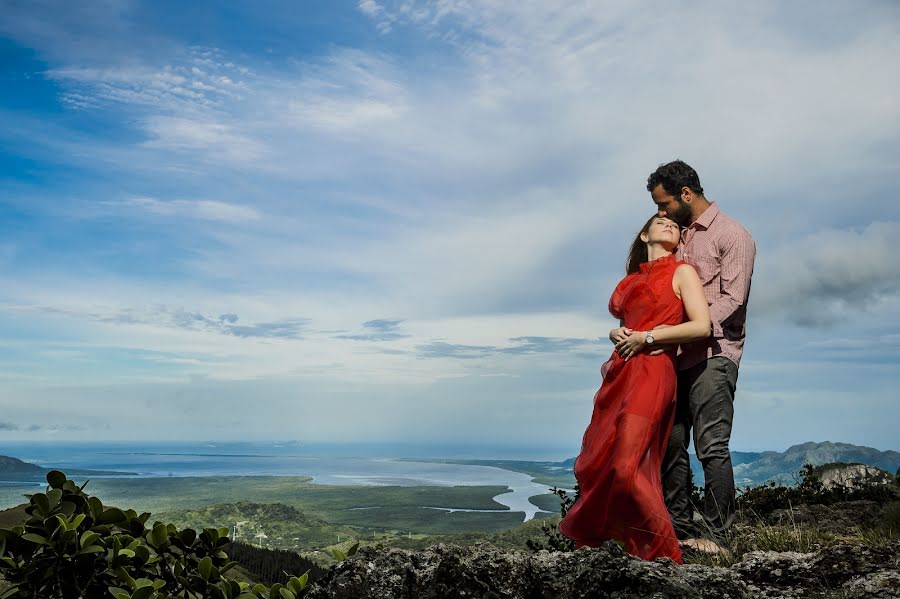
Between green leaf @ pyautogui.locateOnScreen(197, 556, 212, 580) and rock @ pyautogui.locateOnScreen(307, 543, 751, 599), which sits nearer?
rock @ pyautogui.locateOnScreen(307, 543, 751, 599)

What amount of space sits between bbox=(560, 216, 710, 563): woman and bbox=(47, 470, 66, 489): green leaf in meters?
3.78

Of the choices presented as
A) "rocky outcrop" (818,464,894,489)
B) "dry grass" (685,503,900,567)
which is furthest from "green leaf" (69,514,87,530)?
"rocky outcrop" (818,464,894,489)

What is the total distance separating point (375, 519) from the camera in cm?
1909

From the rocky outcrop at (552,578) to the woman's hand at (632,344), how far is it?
90.8 inches

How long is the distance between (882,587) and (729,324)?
3.16m

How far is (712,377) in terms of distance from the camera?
650 centimetres

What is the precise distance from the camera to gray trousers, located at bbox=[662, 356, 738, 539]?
6496mm

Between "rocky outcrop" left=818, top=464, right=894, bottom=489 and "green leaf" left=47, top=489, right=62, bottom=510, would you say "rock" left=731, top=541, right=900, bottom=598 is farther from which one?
"rocky outcrop" left=818, top=464, right=894, bottom=489

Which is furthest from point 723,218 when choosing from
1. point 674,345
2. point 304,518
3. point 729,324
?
point 304,518

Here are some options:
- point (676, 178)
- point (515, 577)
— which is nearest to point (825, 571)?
point (515, 577)

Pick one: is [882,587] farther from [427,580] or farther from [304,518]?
[304,518]

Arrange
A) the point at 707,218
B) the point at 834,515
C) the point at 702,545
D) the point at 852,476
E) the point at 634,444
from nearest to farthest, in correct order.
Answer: the point at 634,444, the point at 702,545, the point at 707,218, the point at 834,515, the point at 852,476

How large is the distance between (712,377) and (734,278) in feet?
3.08

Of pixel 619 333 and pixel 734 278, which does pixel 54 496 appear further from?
pixel 734 278
